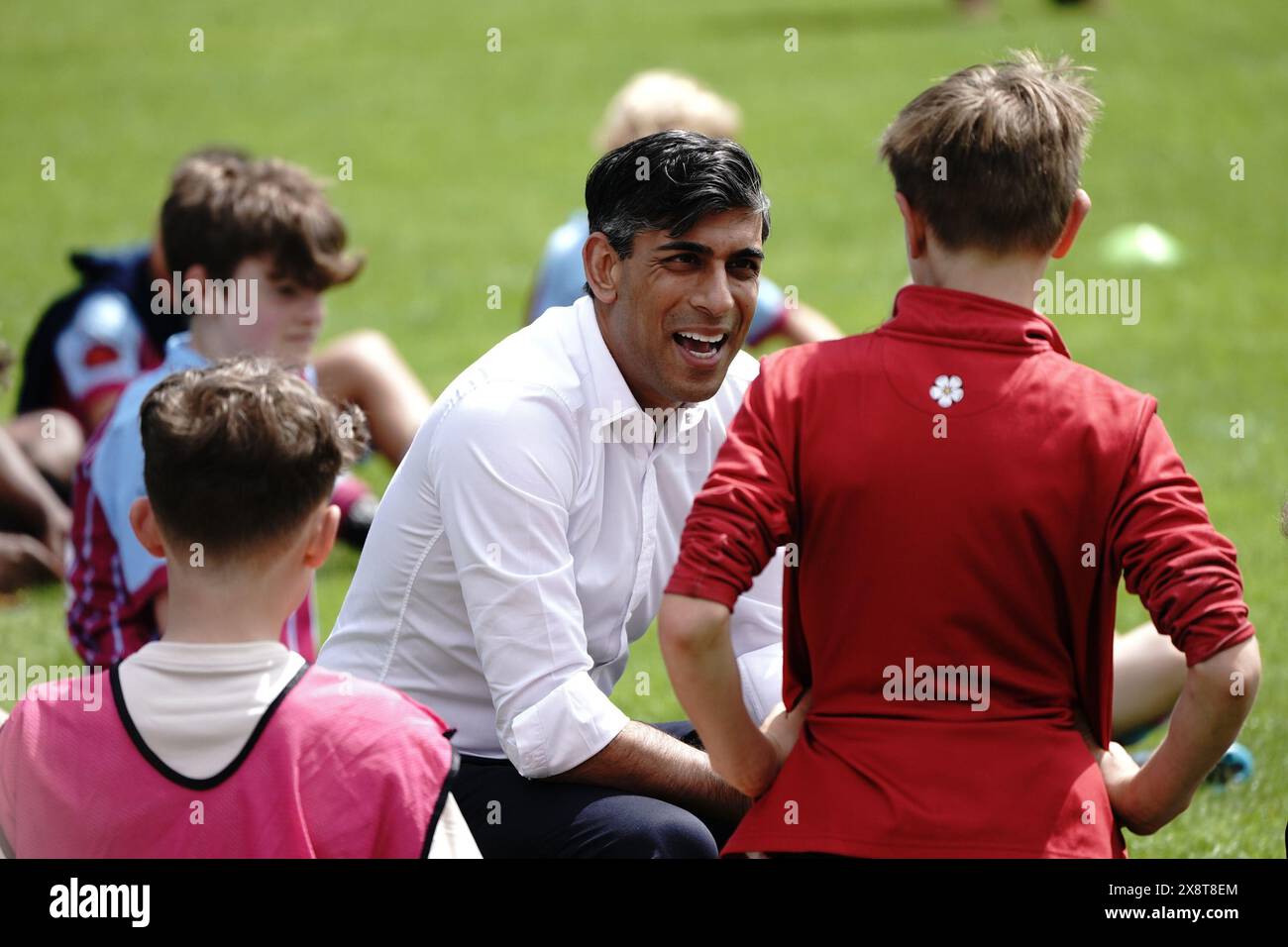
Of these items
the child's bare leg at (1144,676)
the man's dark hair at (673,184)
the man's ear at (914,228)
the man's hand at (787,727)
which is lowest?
the child's bare leg at (1144,676)

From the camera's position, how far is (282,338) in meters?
4.22

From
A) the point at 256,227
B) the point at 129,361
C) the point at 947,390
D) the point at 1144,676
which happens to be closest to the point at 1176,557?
the point at 947,390

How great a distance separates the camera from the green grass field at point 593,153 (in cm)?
738

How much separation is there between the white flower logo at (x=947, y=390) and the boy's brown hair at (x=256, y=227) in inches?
93.2

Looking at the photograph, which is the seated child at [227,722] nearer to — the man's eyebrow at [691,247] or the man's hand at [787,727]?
the man's hand at [787,727]

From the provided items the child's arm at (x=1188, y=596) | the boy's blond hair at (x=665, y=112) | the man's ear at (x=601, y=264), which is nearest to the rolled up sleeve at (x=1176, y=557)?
the child's arm at (x=1188, y=596)

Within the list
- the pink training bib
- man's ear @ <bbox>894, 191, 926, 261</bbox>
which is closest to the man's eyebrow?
man's ear @ <bbox>894, 191, 926, 261</bbox>

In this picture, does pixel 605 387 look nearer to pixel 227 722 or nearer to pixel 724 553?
pixel 724 553

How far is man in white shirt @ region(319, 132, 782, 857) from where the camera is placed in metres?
2.74

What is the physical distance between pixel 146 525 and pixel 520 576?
0.63 meters

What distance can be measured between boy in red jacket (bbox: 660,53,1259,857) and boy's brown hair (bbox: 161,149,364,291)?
87.1 inches

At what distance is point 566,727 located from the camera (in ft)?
8.96

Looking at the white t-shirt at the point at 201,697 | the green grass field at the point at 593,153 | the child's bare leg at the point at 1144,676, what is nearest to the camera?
the white t-shirt at the point at 201,697

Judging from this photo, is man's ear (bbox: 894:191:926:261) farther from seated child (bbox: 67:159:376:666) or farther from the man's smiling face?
seated child (bbox: 67:159:376:666)
